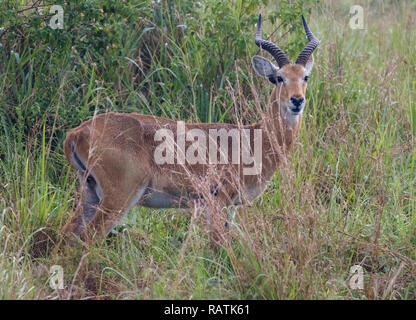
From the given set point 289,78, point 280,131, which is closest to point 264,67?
point 289,78

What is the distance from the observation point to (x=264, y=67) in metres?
6.20

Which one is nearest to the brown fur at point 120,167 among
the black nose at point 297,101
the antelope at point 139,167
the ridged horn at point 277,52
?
the antelope at point 139,167

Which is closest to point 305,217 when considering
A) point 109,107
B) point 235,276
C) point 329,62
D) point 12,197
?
point 235,276

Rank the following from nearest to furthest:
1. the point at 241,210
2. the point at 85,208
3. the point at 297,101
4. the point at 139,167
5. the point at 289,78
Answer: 1. the point at 241,210
2. the point at 139,167
3. the point at 85,208
4. the point at 297,101
5. the point at 289,78

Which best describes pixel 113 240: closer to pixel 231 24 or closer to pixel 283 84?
pixel 283 84

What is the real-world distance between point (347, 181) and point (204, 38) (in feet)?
6.77

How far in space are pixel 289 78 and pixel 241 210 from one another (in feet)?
4.47

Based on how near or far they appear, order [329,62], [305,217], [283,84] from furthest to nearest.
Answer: [329,62], [283,84], [305,217]

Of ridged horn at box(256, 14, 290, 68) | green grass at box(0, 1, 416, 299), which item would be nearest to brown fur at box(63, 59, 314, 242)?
green grass at box(0, 1, 416, 299)

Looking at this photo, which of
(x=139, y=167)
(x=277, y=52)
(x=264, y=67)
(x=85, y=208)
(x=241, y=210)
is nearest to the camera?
(x=241, y=210)

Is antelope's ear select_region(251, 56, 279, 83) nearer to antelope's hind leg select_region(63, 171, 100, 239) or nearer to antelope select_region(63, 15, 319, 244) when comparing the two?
antelope select_region(63, 15, 319, 244)

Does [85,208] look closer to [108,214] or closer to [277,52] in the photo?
[108,214]
